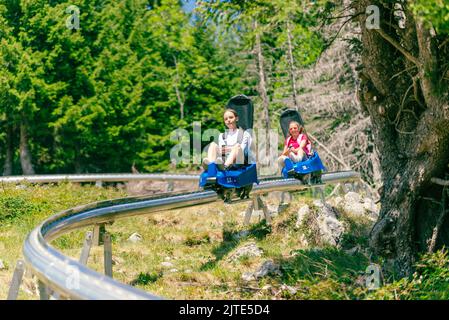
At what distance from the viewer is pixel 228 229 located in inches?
524

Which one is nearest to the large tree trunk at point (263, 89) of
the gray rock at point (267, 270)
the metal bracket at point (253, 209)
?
the metal bracket at point (253, 209)

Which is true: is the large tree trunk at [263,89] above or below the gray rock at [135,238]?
above

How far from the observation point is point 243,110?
37.8 feet

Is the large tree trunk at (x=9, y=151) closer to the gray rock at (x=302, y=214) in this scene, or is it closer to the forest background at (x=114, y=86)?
the forest background at (x=114, y=86)

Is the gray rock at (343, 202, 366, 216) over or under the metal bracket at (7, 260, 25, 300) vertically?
under

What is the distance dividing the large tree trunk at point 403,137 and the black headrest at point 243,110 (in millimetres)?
1677

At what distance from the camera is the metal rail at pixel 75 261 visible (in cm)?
474

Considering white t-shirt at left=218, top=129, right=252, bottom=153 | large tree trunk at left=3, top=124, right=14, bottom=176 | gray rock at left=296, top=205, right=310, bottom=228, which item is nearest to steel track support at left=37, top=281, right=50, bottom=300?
white t-shirt at left=218, top=129, right=252, bottom=153

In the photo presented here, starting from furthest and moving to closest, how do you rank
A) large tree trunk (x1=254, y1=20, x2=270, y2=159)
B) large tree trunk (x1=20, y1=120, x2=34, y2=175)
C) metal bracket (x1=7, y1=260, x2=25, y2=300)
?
large tree trunk (x1=20, y1=120, x2=34, y2=175) → large tree trunk (x1=254, y1=20, x2=270, y2=159) → metal bracket (x1=7, y1=260, x2=25, y2=300)

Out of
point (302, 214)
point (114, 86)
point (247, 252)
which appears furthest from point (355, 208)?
point (114, 86)

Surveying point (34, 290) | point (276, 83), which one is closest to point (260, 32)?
point (34, 290)

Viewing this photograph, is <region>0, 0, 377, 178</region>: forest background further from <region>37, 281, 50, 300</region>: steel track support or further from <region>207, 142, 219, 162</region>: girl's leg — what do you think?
<region>37, 281, 50, 300</region>: steel track support

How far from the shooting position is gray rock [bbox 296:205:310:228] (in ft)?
42.7

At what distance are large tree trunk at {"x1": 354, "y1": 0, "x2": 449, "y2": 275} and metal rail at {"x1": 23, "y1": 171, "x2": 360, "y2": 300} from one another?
7.50 ft
